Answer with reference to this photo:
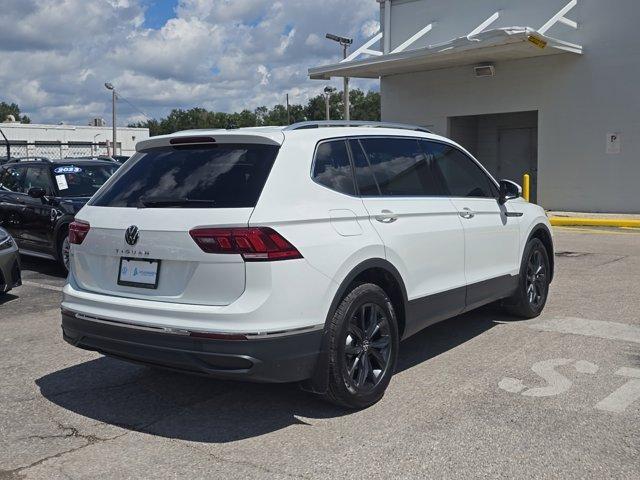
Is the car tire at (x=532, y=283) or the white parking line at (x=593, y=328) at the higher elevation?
the car tire at (x=532, y=283)

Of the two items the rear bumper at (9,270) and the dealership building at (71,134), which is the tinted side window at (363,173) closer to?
the rear bumper at (9,270)

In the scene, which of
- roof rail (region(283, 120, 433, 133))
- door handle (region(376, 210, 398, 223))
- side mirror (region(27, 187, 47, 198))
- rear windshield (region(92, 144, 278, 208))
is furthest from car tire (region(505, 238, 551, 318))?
side mirror (region(27, 187, 47, 198))

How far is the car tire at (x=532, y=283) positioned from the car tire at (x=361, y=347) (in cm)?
236

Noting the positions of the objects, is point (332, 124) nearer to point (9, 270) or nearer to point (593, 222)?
point (9, 270)

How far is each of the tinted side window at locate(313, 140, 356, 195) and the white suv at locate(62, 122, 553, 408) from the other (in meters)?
0.01

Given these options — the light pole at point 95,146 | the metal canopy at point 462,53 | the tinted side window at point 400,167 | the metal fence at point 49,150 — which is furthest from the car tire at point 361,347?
the metal fence at point 49,150

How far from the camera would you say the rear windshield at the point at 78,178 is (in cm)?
1023

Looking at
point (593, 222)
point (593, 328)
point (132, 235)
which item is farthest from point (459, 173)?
point (593, 222)

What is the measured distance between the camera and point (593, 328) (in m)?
6.61

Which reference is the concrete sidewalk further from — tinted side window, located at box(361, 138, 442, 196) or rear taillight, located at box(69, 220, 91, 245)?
rear taillight, located at box(69, 220, 91, 245)

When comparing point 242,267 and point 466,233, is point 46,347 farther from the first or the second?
point 466,233

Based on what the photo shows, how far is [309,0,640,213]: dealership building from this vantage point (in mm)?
18406

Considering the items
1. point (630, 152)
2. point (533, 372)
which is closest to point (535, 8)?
point (630, 152)

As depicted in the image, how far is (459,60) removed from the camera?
20328 millimetres
